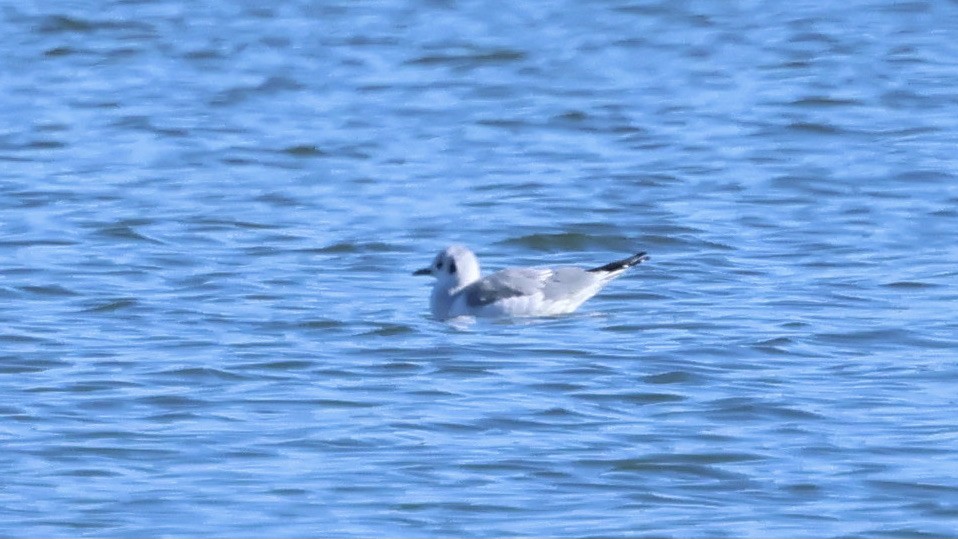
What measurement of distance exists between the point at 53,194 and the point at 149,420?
5.96 metres

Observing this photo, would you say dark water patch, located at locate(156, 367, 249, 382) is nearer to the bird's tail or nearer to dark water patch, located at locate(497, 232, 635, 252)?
the bird's tail

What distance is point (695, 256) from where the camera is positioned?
43.6 ft

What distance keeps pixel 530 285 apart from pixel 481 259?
1.67 metres

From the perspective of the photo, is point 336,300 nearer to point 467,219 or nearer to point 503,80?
point 467,219

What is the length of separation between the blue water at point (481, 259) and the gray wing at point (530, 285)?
0.20 m

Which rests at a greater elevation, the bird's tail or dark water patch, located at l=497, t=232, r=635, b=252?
the bird's tail

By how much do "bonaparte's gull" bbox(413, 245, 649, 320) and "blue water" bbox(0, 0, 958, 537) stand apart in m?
0.16

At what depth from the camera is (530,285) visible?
11984 millimetres

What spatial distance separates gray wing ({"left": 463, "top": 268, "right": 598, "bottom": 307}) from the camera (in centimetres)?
1193

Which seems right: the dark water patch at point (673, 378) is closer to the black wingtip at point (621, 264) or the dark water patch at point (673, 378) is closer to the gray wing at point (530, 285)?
the gray wing at point (530, 285)

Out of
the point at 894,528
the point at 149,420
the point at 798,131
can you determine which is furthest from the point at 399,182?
the point at 894,528

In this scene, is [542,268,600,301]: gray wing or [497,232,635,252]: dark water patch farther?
[497,232,635,252]: dark water patch

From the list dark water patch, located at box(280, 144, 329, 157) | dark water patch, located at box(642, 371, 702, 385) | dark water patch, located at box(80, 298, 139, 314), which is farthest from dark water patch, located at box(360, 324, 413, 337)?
dark water patch, located at box(280, 144, 329, 157)

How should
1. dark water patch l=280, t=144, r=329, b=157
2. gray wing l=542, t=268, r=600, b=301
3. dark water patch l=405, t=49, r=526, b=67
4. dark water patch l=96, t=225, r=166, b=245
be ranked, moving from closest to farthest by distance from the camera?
gray wing l=542, t=268, r=600, b=301 < dark water patch l=96, t=225, r=166, b=245 < dark water patch l=280, t=144, r=329, b=157 < dark water patch l=405, t=49, r=526, b=67
